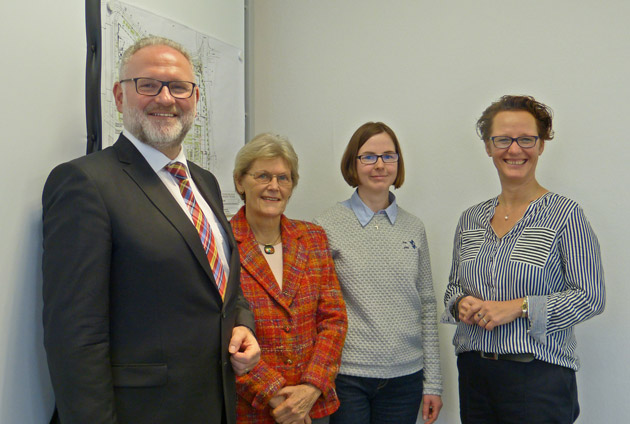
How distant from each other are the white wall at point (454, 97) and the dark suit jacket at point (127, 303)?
4.72 ft

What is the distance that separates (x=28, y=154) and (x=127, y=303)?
51 centimetres

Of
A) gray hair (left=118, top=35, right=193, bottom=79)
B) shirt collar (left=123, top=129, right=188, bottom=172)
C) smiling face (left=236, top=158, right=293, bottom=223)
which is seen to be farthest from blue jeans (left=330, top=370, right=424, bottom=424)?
gray hair (left=118, top=35, right=193, bottom=79)

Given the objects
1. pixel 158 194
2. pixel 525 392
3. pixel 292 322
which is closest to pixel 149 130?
pixel 158 194

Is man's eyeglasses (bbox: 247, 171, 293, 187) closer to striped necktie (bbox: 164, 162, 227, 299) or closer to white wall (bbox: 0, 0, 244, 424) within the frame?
striped necktie (bbox: 164, 162, 227, 299)

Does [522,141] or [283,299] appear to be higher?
[522,141]

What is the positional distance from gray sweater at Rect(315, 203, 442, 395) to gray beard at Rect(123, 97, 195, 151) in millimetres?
840

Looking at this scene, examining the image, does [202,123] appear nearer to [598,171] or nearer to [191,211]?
[191,211]

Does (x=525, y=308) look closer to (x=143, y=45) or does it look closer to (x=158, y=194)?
(x=158, y=194)

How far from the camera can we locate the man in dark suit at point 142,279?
1.07 metres

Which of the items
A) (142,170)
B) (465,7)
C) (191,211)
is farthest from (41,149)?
(465,7)

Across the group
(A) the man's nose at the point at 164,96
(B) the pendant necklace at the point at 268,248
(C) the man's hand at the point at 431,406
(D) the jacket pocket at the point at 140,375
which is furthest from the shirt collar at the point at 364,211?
(D) the jacket pocket at the point at 140,375

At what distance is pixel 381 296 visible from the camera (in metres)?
1.91

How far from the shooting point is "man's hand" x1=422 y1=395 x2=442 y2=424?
1978 mm

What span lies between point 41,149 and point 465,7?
1888 millimetres
